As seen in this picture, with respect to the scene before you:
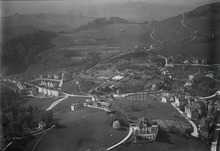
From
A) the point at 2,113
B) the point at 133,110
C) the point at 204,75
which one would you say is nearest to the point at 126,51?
the point at 133,110

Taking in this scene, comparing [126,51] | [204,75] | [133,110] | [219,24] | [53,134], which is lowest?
[53,134]

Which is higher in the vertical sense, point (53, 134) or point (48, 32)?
point (48, 32)

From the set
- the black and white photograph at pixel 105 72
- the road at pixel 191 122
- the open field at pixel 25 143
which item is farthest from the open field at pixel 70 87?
the road at pixel 191 122

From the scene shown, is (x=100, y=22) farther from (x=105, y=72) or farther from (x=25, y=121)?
(x=25, y=121)

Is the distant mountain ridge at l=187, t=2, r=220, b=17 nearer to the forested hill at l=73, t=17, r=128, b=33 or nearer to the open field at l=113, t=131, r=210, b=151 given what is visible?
the forested hill at l=73, t=17, r=128, b=33

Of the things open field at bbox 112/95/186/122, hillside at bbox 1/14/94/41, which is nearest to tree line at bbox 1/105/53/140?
open field at bbox 112/95/186/122

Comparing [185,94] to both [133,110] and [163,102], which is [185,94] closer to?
[163,102]
